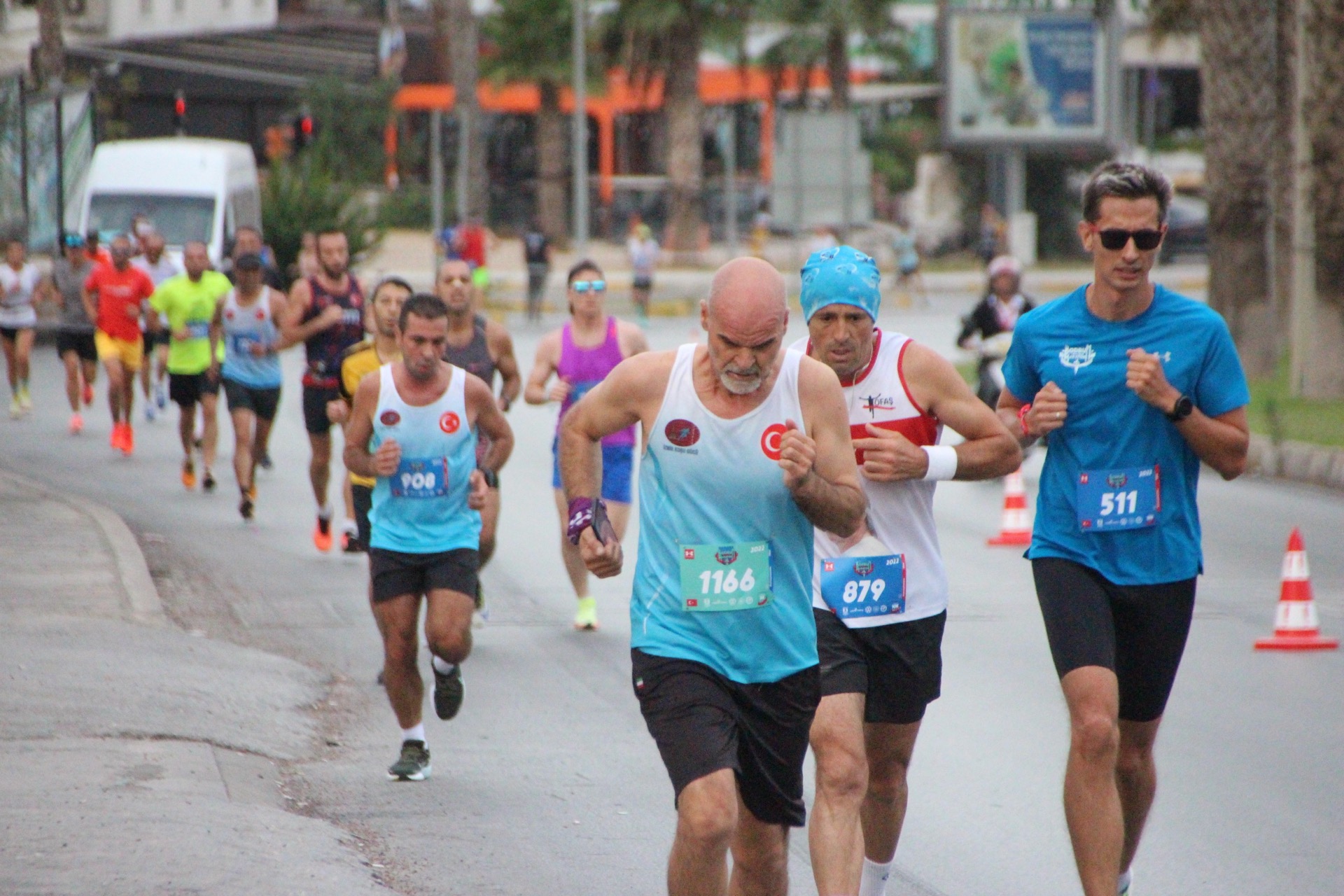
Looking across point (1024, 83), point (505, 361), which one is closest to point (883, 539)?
point (505, 361)

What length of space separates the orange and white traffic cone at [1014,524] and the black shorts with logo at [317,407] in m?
4.50

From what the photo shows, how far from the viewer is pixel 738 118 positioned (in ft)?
206

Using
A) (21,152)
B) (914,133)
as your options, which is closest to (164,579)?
(21,152)

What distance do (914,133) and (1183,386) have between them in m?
57.7

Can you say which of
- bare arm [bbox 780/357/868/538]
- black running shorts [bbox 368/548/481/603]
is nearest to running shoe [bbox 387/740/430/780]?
black running shorts [bbox 368/548/481/603]

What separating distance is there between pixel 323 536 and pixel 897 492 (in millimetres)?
7951

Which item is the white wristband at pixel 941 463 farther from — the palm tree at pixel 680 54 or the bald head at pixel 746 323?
the palm tree at pixel 680 54

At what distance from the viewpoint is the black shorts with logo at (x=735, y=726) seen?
4348 millimetres

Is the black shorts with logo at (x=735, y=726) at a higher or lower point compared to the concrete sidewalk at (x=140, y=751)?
higher

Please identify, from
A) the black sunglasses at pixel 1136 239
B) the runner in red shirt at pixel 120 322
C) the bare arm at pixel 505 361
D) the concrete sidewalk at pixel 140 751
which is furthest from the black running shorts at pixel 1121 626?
the runner in red shirt at pixel 120 322

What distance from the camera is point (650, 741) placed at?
7621 mm

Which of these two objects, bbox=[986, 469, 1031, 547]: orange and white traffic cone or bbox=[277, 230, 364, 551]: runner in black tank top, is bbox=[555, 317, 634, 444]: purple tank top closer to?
bbox=[277, 230, 364, 551]: runner in black tank top

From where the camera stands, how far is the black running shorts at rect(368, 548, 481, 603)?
23.4 feet

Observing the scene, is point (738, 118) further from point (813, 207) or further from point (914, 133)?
point (813, 207)
